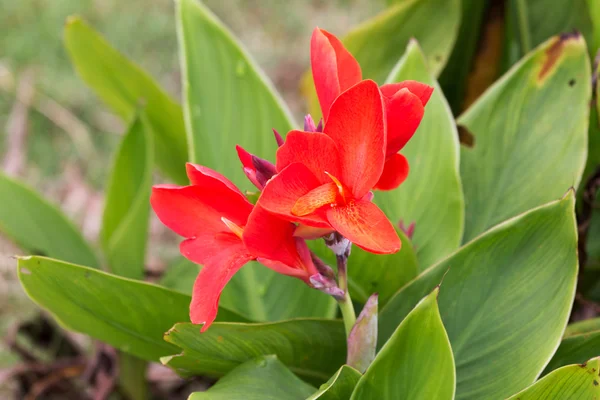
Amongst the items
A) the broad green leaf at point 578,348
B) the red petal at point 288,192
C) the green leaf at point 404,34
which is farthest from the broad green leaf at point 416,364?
the green leaf at point 404,34

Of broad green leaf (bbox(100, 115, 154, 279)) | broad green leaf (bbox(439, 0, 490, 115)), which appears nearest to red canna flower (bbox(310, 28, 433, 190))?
broad green leaf (bbox(100, 115, 154, 279))

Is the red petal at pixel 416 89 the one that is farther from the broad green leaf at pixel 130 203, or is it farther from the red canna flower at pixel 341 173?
the broad green leaf at pixel 130 203

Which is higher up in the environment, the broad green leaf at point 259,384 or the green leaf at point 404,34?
the green leaf at point 404,34

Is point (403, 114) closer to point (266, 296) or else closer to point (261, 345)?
point (261, 345)

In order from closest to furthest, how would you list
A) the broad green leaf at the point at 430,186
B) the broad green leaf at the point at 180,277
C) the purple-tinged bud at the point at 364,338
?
1. the purple-tinged bud at the point at 364,338
2. the broad green leaf at the point at 430,186
3. the broad green leaf at the point at 180,277

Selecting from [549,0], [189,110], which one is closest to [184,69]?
[189,110]

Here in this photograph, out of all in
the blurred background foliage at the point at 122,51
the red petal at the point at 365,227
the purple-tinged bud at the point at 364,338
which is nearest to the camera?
the red petal at the point at 365,227

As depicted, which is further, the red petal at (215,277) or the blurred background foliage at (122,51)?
the blurred background foliage at (122,51)
